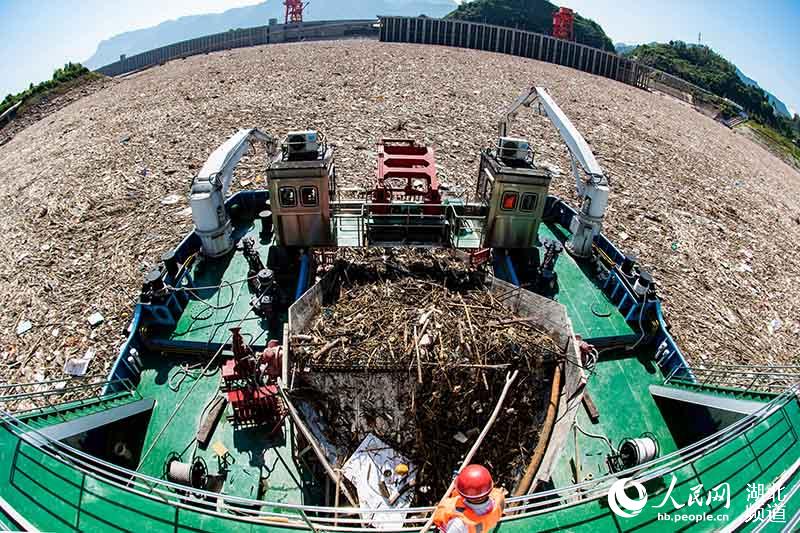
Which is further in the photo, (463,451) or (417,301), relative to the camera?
(417,301)

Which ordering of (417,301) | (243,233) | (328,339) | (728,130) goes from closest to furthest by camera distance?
(328,339) → (417,301) → (243,233) → (728,130)

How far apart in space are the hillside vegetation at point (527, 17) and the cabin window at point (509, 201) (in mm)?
65252

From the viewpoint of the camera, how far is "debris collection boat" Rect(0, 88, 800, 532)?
457 centimetres

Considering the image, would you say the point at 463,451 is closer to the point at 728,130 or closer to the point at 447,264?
the point at 447,264

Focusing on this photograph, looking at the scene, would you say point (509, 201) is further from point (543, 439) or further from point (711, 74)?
point (711, 74)

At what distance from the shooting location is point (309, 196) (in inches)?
340

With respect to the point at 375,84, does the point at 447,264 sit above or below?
below

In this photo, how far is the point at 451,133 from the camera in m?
22.6

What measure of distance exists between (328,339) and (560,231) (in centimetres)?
871

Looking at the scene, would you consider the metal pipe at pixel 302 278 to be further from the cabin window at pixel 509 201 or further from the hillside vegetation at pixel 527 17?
the hillside vegetation at pixel 527 17

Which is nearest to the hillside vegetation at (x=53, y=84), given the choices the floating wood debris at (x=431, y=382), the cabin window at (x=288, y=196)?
the cabin window at (x=288, y=196)

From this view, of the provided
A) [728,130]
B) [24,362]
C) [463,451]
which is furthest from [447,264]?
[728,130]

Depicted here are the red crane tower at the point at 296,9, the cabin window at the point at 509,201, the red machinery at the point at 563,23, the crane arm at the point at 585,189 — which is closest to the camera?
the cabin window at the point at 509,201

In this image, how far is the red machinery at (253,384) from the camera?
244 inches
